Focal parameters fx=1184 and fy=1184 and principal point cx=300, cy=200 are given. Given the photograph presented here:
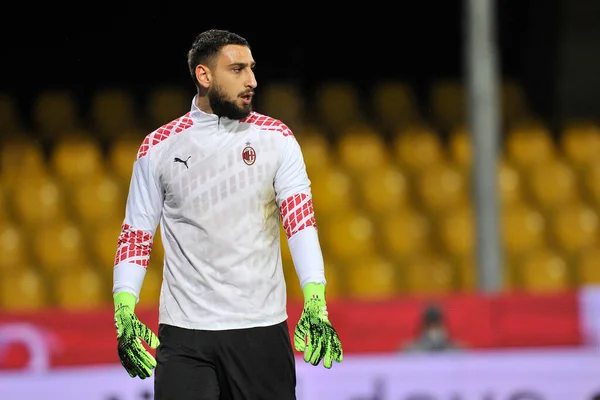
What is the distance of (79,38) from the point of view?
8859 millimetres

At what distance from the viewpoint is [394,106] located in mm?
8453

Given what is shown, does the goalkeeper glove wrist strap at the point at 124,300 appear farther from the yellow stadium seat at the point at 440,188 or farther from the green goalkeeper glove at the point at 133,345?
the yellow stadium seat at the point at 440,188

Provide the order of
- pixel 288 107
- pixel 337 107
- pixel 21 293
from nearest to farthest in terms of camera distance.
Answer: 1. pixel 21 293
2. pixel 288 107
3. pixel 337 107

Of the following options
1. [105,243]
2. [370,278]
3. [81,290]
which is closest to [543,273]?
[370,278]

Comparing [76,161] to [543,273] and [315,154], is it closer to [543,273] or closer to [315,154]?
[315,154]

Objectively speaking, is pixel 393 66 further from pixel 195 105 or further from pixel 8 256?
pixel 195 105

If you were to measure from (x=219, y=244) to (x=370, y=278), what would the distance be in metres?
3.84

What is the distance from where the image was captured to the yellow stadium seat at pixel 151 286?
684 centimetres

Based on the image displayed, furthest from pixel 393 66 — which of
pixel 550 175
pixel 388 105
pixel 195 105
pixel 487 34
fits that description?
pixel 195 105

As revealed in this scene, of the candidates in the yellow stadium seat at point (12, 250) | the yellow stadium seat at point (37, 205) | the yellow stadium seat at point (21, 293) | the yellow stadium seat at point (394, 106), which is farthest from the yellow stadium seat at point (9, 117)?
the yellow stadium seat at point (394, 106)

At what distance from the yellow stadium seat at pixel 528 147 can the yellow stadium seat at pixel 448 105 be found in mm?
433

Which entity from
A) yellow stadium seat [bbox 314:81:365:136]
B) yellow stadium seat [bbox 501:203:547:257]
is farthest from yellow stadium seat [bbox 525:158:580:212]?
yellow stadium seat [bbox 314:81:365:136]

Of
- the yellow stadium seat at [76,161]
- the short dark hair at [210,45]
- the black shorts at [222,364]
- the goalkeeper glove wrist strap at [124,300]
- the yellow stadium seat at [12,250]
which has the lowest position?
the black shorts at [222,364]

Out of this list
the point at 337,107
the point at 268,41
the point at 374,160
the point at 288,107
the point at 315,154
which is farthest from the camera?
the point at 268,41
